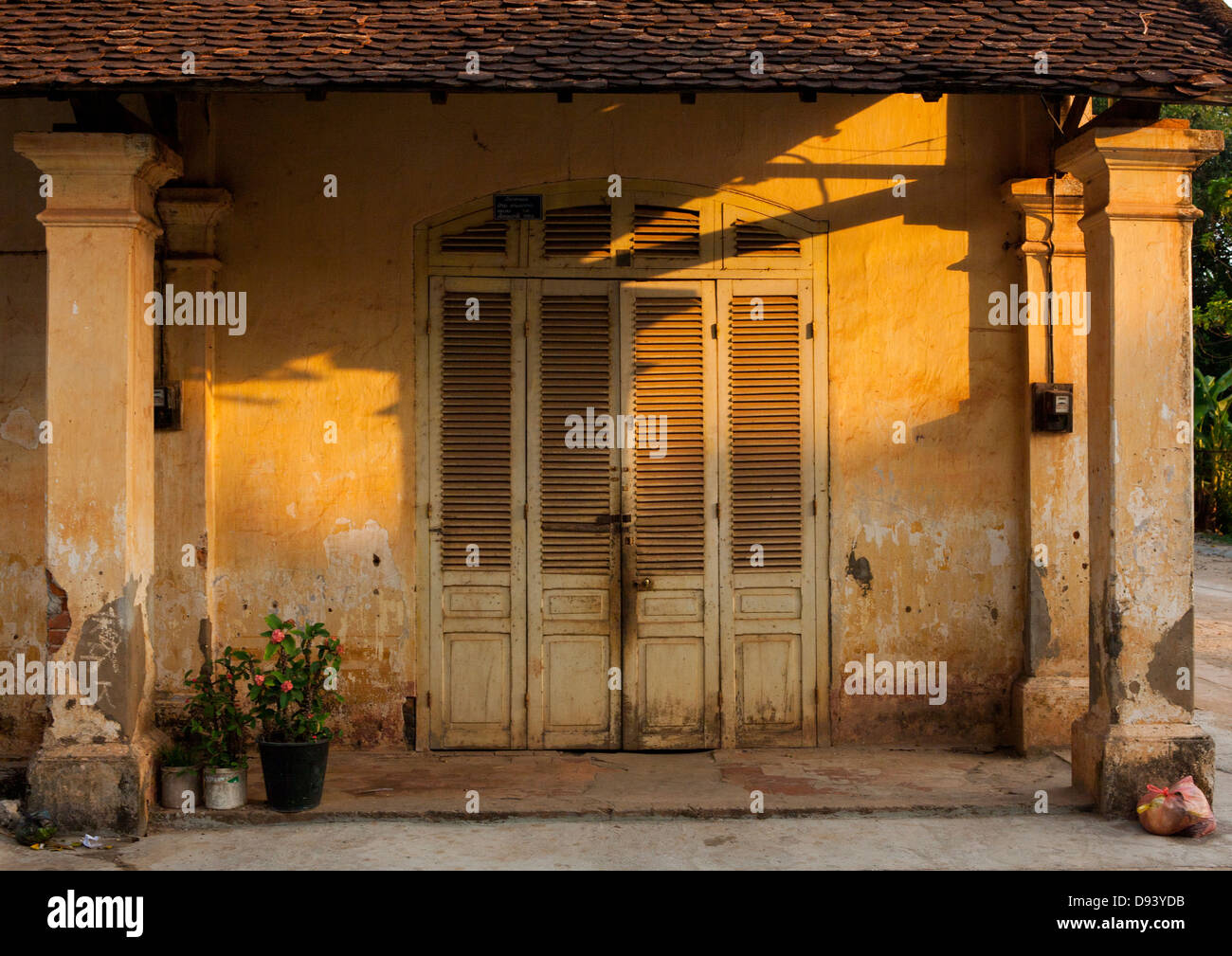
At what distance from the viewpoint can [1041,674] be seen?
674cm

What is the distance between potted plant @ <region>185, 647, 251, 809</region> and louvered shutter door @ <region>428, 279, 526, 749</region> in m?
1.28

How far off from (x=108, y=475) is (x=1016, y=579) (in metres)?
5.19

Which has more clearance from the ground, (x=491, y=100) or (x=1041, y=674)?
(x=491, y=100)

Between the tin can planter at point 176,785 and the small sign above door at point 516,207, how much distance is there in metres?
3.57

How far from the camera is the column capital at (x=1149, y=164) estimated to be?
5.66 meters

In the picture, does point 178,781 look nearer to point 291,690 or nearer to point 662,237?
point 291,690

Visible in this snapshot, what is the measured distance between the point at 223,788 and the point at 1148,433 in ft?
16.5

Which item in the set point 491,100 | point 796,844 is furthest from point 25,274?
point 796,844

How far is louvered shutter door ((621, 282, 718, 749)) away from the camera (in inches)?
269

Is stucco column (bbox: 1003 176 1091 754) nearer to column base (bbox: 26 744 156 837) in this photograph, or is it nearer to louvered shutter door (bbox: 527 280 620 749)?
louvered shutter door (bbox: 527 280 620 749)

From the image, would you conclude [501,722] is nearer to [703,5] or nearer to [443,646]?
[443,646]

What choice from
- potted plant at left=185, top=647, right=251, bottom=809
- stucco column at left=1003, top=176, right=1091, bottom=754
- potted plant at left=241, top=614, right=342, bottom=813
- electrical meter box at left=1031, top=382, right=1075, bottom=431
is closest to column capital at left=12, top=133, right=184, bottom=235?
potted plant at left=241, top=614, right=342, bottom=813

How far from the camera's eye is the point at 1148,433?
572 cm

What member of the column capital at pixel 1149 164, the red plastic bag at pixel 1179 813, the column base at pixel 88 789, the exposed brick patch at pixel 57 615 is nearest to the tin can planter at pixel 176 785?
Answer: the column base at pixel 88 789
